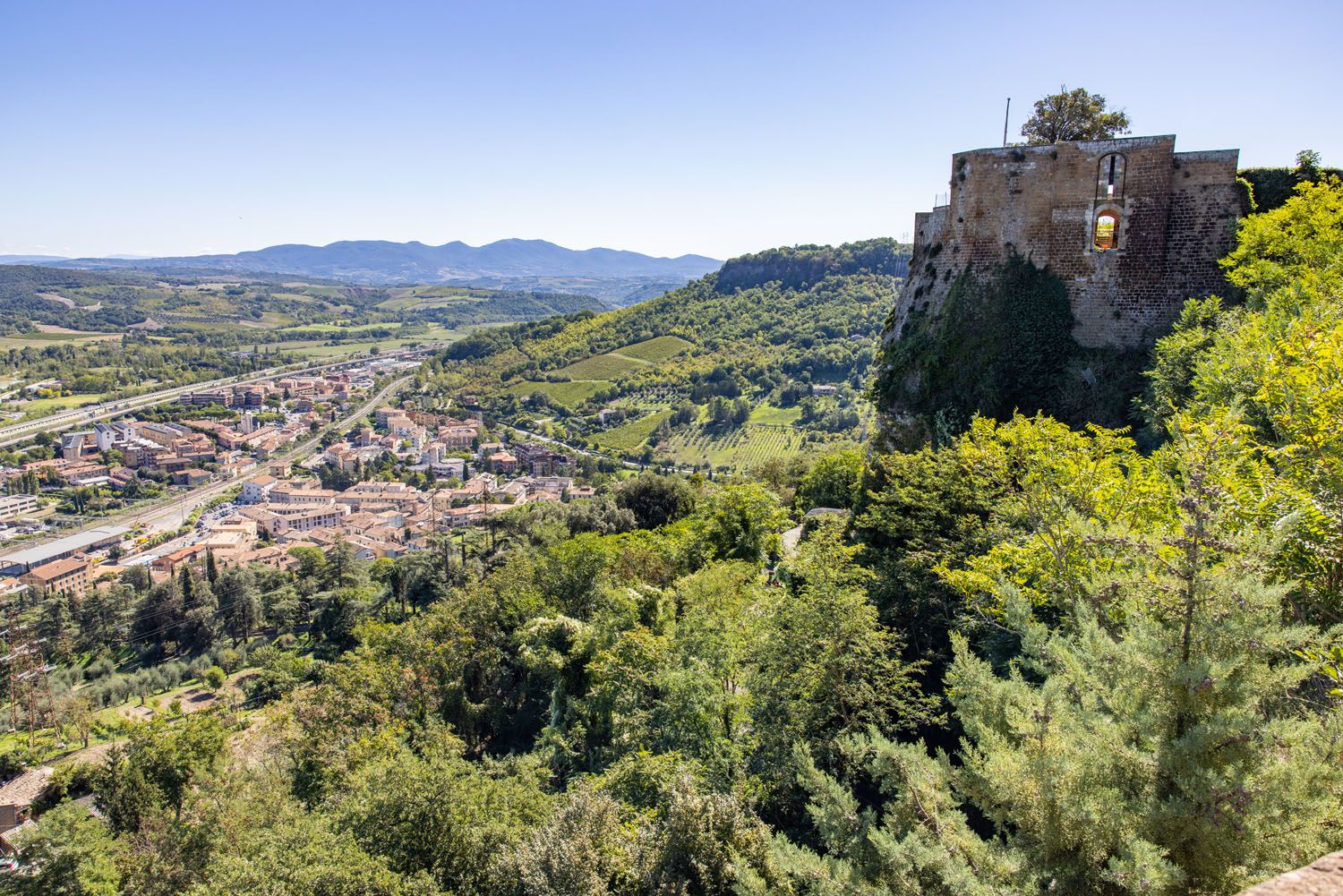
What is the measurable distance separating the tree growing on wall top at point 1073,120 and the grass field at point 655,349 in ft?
347

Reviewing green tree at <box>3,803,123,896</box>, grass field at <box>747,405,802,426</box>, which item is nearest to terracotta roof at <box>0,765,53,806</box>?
green tree at <box>3,803,123,896</box>

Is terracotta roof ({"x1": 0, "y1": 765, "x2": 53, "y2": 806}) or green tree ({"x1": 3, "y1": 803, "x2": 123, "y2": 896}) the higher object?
green tree ({"x1": 3, "y1": 803, "x2": 123, "y2": 896})

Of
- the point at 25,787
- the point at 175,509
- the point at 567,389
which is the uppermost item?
the point at 567,389

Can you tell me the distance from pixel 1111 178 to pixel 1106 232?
1377 millimetres

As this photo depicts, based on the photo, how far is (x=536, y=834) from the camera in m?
10.4

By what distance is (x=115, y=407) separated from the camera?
13075 cm

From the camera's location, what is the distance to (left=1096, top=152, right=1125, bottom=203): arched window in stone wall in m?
19.0

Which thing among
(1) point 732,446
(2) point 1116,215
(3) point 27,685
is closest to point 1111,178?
(2) point 1116,215

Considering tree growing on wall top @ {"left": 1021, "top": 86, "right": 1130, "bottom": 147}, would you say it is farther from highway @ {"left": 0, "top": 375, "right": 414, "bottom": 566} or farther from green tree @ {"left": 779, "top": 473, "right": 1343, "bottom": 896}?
highway @ {"left": 0, "top": 375, "right": 414, "bottom": 566}

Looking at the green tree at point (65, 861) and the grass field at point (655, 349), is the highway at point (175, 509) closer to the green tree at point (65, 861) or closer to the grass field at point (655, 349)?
the grass field at point (655, 349)

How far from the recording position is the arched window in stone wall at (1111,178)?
1900 cm

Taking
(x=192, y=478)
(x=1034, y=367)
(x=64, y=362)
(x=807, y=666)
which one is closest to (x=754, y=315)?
(x=192, y=478)

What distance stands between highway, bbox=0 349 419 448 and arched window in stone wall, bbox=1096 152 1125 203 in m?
139

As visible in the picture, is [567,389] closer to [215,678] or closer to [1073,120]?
[215,678]
